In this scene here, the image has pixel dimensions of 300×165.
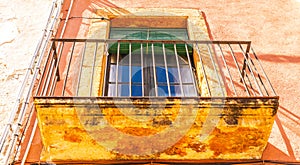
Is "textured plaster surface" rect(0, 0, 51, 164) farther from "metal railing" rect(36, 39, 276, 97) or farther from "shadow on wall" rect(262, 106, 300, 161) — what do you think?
"shadow on wall" rect(262, 106, 300, 161)

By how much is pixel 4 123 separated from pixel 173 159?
1.85 metres

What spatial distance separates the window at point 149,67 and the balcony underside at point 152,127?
0.78 meters

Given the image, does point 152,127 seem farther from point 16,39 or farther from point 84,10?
point 84,10

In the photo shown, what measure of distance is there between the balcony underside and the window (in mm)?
784

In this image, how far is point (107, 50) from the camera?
16.7ft

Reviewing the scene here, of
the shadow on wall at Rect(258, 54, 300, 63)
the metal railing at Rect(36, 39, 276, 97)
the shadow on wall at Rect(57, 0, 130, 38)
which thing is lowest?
the metal railing at Rect(36, 39, 276, 97)

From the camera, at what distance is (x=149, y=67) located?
4891 mm

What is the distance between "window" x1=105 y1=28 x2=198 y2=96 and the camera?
4461mm

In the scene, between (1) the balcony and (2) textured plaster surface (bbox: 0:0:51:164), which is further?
(2) textured plaster surface (bbox: 0:0:51:164)

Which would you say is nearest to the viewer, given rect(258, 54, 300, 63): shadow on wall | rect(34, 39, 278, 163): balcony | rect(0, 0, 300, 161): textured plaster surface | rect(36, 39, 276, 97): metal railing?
rect(34, 39, 278, 163): balcony

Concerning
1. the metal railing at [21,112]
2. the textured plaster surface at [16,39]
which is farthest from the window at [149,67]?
the textured plaster surface at [16,39]

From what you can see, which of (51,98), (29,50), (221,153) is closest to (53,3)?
(29,50)

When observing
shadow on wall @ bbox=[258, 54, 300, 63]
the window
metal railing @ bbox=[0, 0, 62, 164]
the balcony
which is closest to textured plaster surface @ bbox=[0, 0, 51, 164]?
metal railing @ bbox=[0, 0, 62, 164]

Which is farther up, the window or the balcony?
the window
